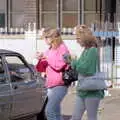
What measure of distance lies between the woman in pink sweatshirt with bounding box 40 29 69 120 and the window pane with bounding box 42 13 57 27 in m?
10.9

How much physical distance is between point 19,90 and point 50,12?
10.2 metres

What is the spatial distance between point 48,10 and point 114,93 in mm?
5612

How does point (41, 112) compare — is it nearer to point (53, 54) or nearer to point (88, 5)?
point (53, 54)

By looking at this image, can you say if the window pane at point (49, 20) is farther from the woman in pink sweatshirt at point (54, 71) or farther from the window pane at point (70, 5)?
the woman in pink sweatshirt at point (54, 71)

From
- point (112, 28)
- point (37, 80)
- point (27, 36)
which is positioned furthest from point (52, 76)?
point (27, 36)

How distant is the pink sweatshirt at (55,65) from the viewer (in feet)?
25.9

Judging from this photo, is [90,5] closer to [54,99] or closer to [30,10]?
[30,10]

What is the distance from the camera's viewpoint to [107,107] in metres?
11.9

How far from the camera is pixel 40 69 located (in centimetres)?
811

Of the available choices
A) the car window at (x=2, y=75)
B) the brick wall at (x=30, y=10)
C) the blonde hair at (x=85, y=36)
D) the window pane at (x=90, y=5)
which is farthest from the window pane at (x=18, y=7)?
the blonde hair at (x=85, y=36)

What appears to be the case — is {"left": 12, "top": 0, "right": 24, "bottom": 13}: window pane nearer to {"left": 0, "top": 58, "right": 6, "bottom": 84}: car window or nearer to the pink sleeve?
{"left": 0, "top": 58, "right": 6, "bottom": 84}: car window

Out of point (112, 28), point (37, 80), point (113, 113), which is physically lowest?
point (113, 113)

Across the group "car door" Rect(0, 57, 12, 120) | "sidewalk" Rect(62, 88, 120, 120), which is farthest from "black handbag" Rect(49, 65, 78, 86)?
"sidewalk" Rect(62, 88, 120, 120)

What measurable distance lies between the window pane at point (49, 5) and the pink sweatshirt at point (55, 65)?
11014 mm
